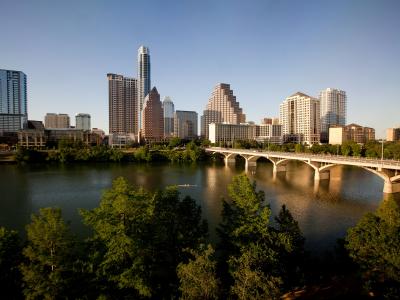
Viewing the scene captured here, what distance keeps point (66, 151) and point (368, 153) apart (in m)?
78.8

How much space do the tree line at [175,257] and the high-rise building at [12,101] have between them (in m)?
132

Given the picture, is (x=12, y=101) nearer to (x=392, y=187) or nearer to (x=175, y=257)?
(x=175, y=257)

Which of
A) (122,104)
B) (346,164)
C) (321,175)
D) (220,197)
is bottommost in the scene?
(220,197)

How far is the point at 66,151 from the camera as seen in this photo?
254 ft

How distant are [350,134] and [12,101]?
526 feet

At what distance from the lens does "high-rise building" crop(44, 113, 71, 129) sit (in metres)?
179

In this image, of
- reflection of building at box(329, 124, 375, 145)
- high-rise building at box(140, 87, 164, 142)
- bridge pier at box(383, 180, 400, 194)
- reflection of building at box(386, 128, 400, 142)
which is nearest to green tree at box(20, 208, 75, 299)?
bridge pier at box(383, 180, 400, 194)

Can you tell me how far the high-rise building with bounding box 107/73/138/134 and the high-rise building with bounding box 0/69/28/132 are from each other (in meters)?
41.5

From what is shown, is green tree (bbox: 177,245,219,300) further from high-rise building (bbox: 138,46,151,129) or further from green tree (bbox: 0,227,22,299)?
high-rise building (bbox: 138,46,151,129)

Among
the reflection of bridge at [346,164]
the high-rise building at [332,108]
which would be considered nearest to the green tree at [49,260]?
the reflection of bridge at [346,164]

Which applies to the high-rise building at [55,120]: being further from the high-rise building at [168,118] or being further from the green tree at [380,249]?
the green tree at [380,249]

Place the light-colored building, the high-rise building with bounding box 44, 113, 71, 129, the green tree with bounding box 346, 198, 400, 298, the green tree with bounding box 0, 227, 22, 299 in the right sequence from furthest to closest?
the high-rise building with bounding box 44, 113, 71, 129 → the light-colored building → the green tree with bounding box 346, 198, 400, 298 → the green tree with bounding box 0, 227, 22, 299

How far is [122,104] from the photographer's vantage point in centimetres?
15550

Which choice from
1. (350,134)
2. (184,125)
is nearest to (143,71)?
(184,125)
